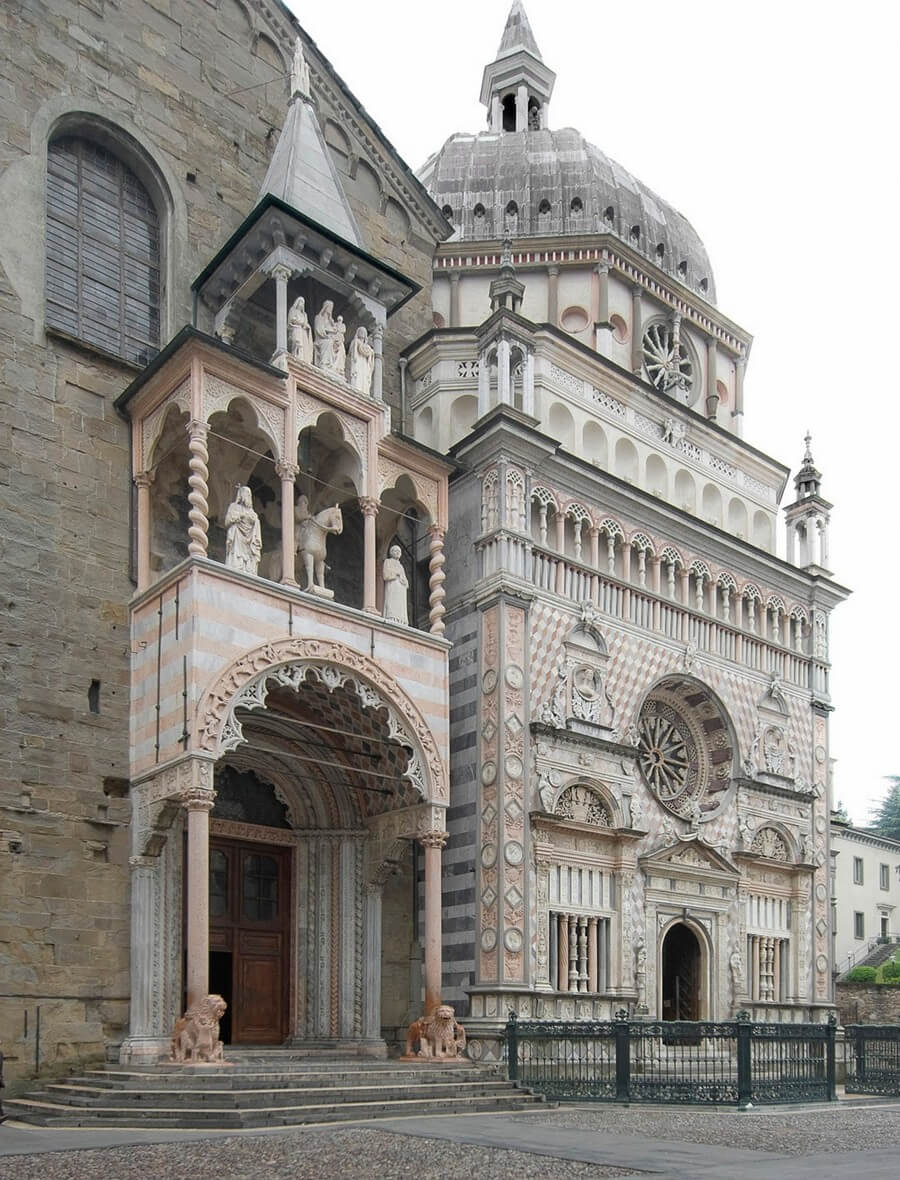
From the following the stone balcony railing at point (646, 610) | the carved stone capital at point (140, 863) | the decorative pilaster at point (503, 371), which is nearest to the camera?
the carved stone capital at point (140, 863)

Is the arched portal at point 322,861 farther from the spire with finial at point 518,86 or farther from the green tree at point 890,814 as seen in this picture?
the green tree at point 890,814

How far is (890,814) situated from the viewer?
75.0 metres

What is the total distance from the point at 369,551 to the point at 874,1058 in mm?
13566

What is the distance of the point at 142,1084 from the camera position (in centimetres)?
1700

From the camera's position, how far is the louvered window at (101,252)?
21609 millimetres

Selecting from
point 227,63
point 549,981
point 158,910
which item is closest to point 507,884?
point 549,981

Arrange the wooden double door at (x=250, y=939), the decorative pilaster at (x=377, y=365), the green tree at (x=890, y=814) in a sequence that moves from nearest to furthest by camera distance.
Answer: the wooden double door at (x=250, y=939), the decorative pilaster at (x=377, y=365), the green tree at (x=890, y=814)

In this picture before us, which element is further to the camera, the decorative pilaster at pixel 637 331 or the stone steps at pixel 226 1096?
the decorative pilaster at pixel 637 331

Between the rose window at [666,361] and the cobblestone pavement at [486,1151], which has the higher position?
the rose window at [666,361]

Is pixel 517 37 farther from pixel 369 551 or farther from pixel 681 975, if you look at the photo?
pixel 681 975

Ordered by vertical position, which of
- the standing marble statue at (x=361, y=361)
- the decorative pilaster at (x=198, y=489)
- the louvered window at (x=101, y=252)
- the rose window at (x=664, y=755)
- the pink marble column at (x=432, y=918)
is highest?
the louvered window at (x=101, y=252)

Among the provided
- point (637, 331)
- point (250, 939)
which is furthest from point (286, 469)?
Result: point (637, 331)

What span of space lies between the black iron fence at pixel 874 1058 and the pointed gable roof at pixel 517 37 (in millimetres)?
27628

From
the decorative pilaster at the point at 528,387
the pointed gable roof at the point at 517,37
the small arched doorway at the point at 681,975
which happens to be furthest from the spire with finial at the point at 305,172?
the pointed gable roof at the point at 517,37
